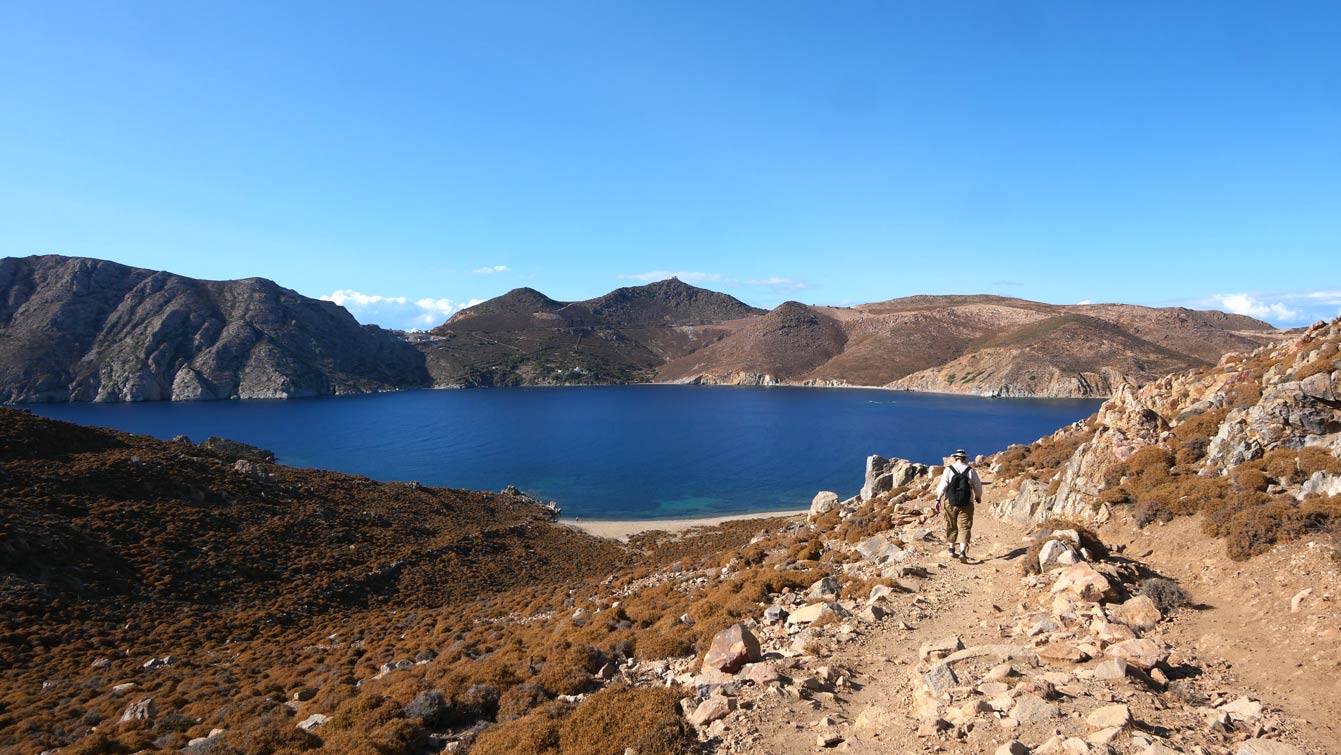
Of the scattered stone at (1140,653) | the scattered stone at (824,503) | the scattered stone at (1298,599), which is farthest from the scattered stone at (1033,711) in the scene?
the scattered stone at (824,503)

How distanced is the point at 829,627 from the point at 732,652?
2155 mm

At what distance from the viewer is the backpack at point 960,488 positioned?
43.2ft

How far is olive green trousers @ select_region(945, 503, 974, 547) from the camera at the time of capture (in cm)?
1332

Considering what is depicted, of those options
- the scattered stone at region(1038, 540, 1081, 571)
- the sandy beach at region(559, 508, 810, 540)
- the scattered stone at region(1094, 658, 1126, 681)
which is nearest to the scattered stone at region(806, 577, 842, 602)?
the scattered stone at region(1038, 540, 1081, 571)

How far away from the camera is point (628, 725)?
24.4ft

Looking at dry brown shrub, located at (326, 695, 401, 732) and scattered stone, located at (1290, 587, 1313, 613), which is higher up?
scattered stone, located at (1290, 587, 1313, 613)

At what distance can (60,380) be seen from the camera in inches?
7185

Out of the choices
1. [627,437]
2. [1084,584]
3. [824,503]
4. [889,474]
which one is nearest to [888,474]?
[889,474]

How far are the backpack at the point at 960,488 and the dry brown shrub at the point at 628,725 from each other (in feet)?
27.2

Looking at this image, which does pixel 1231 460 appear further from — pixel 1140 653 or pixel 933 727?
pixel 933 727

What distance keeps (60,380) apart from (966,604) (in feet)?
856

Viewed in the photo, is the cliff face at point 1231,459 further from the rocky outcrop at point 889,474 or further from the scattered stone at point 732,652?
the rocky outcrop at point 889,474

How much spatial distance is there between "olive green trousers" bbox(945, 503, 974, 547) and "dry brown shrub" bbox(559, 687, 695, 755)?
8.40m

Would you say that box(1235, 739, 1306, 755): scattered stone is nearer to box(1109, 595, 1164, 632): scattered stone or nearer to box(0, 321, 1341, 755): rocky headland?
box(0, 321, 1341, 755): rocky headland
